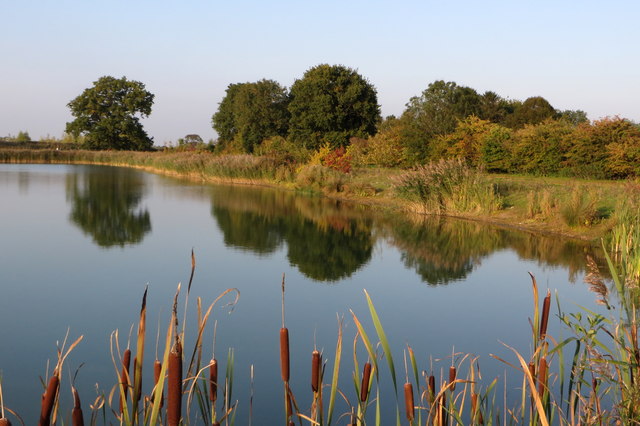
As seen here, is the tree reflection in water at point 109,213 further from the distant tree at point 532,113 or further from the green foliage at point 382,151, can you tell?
the distant tree at point 532,113

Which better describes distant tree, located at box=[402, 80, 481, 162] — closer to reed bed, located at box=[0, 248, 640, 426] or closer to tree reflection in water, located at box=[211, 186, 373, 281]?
tree reflection in water, located at box=[211, 186, 373, 281]

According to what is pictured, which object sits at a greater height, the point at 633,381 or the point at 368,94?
the point at 368,94

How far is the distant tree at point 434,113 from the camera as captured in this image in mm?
24938

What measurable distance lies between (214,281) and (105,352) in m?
3.01

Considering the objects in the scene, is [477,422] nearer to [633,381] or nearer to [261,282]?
[633,381]

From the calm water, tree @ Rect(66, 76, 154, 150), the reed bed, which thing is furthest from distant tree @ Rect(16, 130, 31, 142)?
the reed bed

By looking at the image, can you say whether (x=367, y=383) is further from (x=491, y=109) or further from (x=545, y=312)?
(x=491, y=109)

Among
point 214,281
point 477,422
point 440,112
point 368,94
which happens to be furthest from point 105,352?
point 368,94

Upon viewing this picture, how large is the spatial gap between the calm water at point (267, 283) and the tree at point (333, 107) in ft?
53.5

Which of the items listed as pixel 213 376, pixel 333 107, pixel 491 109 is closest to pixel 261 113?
pixel 333 107

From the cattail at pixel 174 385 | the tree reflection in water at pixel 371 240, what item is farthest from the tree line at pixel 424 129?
the cattail at pixel 174 385

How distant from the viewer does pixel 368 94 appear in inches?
1328

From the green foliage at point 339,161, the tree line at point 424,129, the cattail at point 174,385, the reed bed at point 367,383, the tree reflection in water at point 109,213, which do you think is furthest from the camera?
the green foliage at point 339,161

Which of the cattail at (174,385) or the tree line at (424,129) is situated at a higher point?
the tree line at (424,129)
